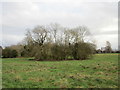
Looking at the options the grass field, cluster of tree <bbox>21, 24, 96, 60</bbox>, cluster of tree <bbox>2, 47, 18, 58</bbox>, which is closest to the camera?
the grass field

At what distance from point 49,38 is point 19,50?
540 inches

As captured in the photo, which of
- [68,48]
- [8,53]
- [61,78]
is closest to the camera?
[61,78]

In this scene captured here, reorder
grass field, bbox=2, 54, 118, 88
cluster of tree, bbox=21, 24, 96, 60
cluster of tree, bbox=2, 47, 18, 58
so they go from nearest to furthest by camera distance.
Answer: grass field, bbox=2, 54, 118, 88, cluster of tree, bbox=21, 24, 96, 60, cluster of tree, bbox=2, 47, 18, 58

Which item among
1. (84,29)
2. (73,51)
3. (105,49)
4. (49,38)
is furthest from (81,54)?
(105,49)

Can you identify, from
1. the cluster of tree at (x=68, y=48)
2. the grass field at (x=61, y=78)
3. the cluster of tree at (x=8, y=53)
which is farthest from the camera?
the cluster of tree at (x=8, y=53)

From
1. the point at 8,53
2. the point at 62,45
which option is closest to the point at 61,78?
the point at 62,45

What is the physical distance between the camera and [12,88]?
16.3 feet

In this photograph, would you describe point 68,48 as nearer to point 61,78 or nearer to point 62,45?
point 62,45

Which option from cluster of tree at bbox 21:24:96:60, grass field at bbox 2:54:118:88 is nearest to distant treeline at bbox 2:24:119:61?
cluster of tree at bbox 21:24:96:60

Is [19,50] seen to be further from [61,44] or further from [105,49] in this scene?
[105,49]

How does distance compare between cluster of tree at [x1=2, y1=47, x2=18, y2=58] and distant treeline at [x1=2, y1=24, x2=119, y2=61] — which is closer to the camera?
distant treeline at [x1=2, y1=24, x2=119, y2=61]

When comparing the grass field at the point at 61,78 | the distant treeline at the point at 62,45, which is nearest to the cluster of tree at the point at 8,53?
the distant treeline at the point at 62,45

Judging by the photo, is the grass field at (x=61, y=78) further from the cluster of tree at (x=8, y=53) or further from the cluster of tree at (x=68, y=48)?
A: the cluster of tree at (x=8, y=53)

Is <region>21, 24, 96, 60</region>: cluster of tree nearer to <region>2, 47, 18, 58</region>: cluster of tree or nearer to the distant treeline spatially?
the distant treeline
